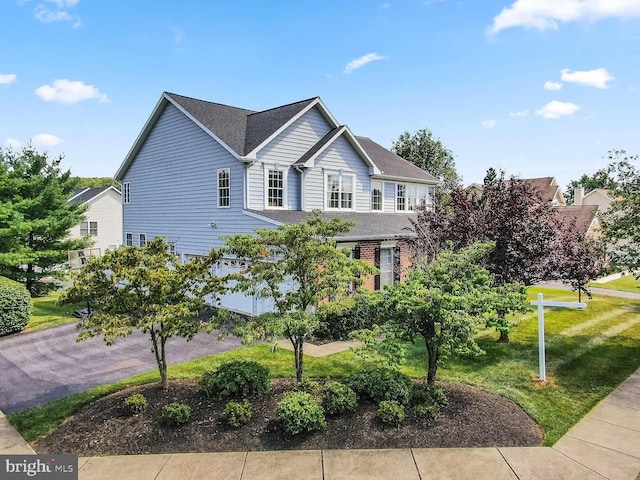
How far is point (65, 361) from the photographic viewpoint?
11.7 m

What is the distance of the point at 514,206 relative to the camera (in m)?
11.6

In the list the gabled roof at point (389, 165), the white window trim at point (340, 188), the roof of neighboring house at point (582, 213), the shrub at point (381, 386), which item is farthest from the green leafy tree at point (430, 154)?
the shrub at point (381, 386)

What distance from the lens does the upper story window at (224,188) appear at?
55.2 feet

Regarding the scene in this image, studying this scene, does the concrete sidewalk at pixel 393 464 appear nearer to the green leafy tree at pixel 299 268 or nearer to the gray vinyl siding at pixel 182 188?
the green leafy tree at pixel 299 268

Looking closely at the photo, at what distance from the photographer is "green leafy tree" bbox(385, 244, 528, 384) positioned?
7168mm

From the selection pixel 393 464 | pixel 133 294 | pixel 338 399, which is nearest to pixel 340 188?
pixel 133 294

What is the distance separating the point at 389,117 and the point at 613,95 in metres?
12.6

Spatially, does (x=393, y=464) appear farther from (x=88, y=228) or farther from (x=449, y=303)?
(x=88, y=228)

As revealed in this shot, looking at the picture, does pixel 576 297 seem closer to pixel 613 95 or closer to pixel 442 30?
pixel 613 95

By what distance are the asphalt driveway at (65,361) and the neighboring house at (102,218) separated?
23.2 m

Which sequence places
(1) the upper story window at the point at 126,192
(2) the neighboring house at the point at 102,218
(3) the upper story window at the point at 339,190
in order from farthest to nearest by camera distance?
(2) the neighboring house at the point at 102,218, (1) the upper story window at the point at 126,192, (3) the upper story window at the point at 339,190

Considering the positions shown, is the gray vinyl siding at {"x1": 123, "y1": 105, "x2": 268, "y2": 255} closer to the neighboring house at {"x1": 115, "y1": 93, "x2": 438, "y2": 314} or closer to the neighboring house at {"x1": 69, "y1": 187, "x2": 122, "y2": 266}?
the neighboring house at {"x1": 115, "y1": 93, "x2": 438, "y2": 314}

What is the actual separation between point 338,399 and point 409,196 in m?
18.5

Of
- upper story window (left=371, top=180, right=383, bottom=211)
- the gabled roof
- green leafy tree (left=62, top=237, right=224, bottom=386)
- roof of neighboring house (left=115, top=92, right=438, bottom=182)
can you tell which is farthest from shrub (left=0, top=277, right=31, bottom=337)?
the gabled roof
